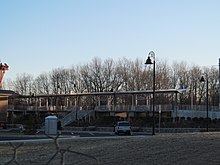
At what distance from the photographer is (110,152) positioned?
17391mm

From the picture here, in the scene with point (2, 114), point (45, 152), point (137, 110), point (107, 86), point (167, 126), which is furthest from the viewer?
point (107, 86)

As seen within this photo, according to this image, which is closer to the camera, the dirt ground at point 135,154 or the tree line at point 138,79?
the dirt ground at point 135,154

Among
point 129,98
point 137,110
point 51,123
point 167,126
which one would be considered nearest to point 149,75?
point 129,98

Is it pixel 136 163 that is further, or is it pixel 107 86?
pixel 107 86

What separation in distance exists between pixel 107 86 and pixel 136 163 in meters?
80.1

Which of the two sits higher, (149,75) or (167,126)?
(149,75)

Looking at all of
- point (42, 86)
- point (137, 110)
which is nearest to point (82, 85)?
point (42, 86)

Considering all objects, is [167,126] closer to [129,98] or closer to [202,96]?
[129,98]

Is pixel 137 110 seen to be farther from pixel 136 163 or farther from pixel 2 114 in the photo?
pixel 136 163

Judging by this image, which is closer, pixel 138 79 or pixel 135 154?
pixel 135 154

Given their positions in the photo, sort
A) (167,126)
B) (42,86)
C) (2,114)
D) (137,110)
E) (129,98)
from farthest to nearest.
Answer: (42,86), (129,98), (2,114), (137,110), (167,126)

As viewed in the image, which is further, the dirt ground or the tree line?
the tree line

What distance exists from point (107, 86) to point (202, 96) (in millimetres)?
21459

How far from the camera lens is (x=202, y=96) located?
95.8 metres
